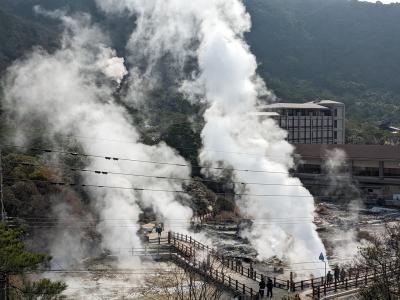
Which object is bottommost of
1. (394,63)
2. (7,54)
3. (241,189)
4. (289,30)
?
(241,189)

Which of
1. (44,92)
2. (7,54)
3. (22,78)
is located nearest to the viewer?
(44,92)

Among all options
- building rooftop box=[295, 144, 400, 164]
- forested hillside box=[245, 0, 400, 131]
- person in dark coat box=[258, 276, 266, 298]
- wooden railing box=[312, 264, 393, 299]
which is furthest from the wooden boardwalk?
forested hillside box=[245, 0, 400, 131]

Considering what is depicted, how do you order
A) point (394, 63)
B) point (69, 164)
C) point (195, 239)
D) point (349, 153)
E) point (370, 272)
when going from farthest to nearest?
point (394, 63) → point (349, 153) → point (69, 164) → point (195, 239) → point (370, 272)

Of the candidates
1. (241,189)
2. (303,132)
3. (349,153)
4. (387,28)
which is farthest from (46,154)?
(387,28)

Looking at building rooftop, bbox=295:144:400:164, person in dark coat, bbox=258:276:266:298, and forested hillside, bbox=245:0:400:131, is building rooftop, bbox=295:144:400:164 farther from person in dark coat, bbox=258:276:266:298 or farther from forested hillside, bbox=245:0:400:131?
forested hillside, bbox=245:0:400:131

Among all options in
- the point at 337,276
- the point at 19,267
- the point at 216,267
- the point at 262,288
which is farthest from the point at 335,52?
the point at 19,267

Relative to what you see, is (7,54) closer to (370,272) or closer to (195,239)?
(195,239)

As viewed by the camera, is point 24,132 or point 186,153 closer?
point 24,132

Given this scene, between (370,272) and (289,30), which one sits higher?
(289,30)
